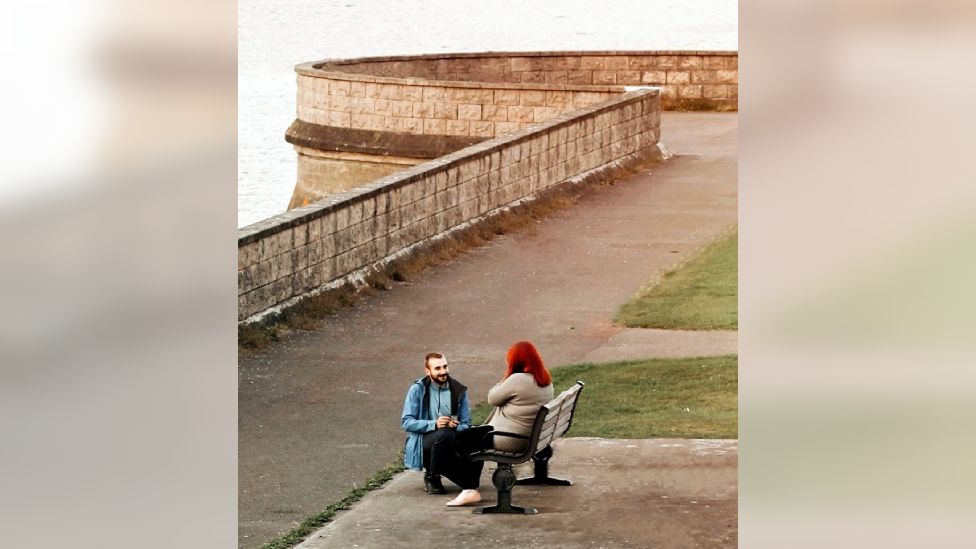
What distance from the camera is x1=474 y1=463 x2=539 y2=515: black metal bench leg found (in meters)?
7.77

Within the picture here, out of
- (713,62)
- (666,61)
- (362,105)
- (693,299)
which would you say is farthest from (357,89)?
(693,299)

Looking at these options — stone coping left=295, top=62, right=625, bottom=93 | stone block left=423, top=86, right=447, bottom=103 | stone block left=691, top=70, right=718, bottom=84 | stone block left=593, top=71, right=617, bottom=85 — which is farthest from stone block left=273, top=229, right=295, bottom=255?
stone block left=593, top=71, right=617, bottom=85

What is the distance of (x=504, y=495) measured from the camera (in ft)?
25.7

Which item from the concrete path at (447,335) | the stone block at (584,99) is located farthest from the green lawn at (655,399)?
the stone block at (584,99)

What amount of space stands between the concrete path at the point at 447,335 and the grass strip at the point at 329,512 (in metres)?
0.07

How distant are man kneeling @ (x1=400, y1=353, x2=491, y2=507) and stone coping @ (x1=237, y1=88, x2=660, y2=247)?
11.4 feet

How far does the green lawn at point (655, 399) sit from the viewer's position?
939cm

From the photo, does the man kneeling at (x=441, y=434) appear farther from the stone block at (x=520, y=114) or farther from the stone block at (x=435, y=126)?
the stone block at (x=435, y=126)

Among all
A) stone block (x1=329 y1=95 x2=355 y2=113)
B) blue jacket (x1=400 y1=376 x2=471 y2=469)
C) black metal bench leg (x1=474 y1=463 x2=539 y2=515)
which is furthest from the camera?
stone block (x1=329 y1=95 x2=355 y2=113)

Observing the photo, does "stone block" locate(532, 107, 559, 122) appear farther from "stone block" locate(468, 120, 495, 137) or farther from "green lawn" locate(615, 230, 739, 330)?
"green lawn" locate(615, 230, 739, 330)
